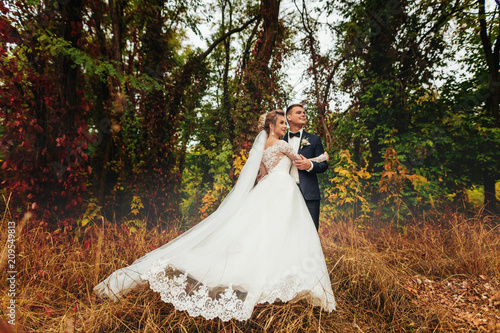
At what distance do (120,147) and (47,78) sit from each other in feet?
5.54

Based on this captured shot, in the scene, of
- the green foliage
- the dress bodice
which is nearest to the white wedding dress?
the dress bodice

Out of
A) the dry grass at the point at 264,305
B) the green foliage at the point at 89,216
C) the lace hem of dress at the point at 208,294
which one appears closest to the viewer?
the lace hem of dress at the point at 208,294

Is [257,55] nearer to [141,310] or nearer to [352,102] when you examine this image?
[352,102]

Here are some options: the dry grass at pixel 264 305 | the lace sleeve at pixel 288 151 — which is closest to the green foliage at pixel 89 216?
the dry grass at pixel 264 305

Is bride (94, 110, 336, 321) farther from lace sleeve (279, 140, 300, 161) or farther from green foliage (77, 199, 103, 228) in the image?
green foliage (77, 199, 103, 228)

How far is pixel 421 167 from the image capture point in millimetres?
4820

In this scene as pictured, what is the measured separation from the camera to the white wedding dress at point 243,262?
6.36ft

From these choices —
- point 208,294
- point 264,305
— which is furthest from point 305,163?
point 208,294

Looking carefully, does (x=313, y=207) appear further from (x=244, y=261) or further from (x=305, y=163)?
(x=244, y=261)

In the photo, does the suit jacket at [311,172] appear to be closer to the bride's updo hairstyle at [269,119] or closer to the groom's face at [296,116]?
the groom's face at [296,116]

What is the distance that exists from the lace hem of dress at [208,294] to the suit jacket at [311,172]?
3.68 ft

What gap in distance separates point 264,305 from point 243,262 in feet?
2.17

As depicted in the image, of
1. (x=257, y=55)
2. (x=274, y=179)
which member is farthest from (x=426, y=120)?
(x=274, y=179)

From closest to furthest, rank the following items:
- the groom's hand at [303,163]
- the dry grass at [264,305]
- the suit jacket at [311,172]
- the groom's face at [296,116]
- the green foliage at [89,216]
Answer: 1. the dry grass at [264,305]
2. the groom's hand at [303,163]
3. the suit jacket at [311,172]
4. the groom's face at [296,116]
5. the green foliage at [89,216]
